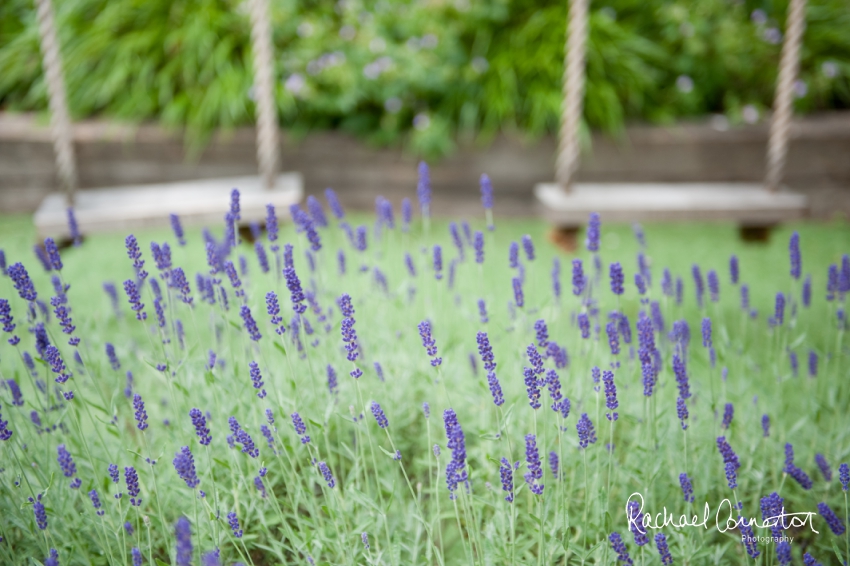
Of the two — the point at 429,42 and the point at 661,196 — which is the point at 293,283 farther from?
the point at 429,42

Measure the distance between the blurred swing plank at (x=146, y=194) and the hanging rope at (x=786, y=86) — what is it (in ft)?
7.72

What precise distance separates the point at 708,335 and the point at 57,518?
1430mm

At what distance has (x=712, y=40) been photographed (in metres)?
4.40

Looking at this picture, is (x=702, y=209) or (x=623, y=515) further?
(x=702, y=209)

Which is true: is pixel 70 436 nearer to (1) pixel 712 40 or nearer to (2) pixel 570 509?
(2) pixel 570 509

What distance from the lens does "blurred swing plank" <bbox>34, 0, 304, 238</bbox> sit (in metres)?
2.63

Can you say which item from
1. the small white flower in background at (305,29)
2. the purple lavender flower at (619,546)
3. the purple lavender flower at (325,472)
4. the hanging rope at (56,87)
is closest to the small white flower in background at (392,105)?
the small white flower in background at (305,29)

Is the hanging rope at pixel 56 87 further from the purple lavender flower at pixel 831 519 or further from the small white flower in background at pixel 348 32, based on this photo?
the purple lavender flower at pixel 831 519

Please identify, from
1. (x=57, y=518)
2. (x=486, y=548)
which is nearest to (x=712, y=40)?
(x=486, y=548)

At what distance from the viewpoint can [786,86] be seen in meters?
3.09

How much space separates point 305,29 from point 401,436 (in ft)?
10.4

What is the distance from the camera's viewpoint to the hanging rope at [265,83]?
284 cm

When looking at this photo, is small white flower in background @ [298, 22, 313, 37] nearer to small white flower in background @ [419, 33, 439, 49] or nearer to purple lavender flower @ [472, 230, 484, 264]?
small white flower in background @ [419, 33, 439, 49]

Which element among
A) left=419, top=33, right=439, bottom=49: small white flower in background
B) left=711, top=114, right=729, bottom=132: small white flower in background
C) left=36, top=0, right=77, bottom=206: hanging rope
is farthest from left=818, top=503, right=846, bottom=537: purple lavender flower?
left=419, top=33, right=439, bottom=49: small white flower in background
